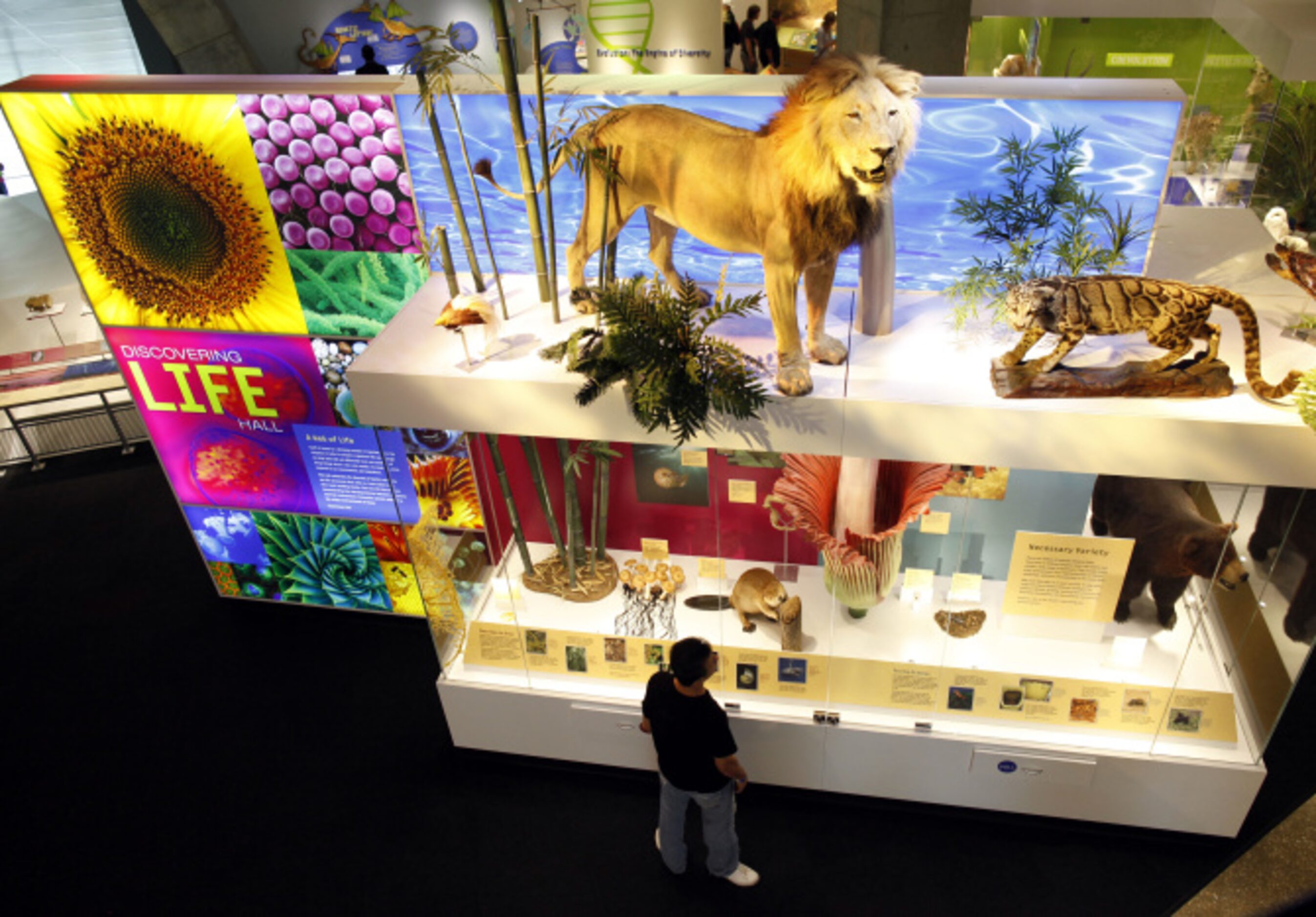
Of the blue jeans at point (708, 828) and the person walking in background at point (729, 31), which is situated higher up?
the person walking in background at point (729, 31)

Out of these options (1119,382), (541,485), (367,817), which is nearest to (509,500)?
(541,485)

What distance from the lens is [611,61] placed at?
5480mm

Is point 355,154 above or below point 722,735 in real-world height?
above

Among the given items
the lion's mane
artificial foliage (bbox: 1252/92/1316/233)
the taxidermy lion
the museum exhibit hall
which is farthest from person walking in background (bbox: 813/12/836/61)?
the lion's mane

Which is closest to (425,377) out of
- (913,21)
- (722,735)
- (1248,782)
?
(722,735)

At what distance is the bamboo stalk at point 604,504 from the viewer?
319 centimetres

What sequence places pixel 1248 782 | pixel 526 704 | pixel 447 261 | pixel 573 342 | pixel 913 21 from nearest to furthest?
1. pixel 573 342
2. pixel 447 261
3. pixel 1248 782
4. pixel 526 704
5. pixel 913 21

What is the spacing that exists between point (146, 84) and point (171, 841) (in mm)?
2800

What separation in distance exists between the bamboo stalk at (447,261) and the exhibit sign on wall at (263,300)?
425mm

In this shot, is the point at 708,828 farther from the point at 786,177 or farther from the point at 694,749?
the point at 786,177

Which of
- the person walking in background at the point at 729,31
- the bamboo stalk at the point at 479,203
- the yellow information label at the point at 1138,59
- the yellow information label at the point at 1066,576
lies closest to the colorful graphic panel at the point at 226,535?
the bamboo stalk at the point at 479,203

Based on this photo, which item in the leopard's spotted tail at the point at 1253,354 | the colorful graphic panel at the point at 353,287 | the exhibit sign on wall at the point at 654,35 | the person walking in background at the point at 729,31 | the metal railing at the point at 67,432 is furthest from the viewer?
the person walking in background at the point at 729,31

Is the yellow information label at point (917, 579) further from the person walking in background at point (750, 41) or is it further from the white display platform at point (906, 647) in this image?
the person walking in background at point (750, 41)

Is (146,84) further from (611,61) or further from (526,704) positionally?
(611,61)
